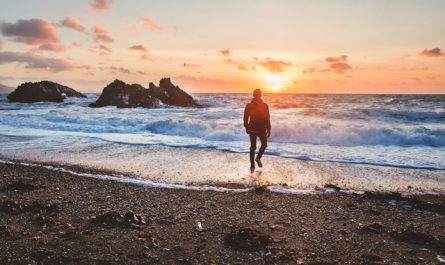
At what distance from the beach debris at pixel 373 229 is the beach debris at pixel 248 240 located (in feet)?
4.52

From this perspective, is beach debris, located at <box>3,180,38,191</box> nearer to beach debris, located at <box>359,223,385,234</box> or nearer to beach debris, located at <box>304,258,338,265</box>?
beach debris, located at <box>304,258,338,265</box>

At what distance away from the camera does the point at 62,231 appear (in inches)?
198

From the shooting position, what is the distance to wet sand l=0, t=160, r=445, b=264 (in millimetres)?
4371

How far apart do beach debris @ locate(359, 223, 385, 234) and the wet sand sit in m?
0.01

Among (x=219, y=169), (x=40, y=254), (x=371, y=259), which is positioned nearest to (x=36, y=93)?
(x=219, y=169)

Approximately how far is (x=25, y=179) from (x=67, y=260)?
4642 mm

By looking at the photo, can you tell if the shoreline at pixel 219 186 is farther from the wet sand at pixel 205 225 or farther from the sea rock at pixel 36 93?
the sea rock at pixel 36 93

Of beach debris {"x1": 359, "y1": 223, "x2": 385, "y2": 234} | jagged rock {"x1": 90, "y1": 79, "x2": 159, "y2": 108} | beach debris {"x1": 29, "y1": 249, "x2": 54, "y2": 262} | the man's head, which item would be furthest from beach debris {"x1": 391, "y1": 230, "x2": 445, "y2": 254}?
jagged rock {"x1": 90, "y1": 79, "x2": 159, "y2": 108}

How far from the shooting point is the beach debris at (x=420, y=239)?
4.74m

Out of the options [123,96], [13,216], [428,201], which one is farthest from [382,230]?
[123,96]

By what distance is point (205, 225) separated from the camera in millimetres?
5391

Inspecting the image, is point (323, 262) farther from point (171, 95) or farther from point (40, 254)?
point (171, 95)

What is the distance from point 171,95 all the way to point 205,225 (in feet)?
144

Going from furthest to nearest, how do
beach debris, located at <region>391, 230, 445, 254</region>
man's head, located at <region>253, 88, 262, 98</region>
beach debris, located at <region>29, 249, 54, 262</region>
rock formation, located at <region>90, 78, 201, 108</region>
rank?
rock formation, located at <region>90, 78, 201, 108</region>, man's head, located at <region>253, 88, 262, 98</region>, beach debris, located at <region>391, 230, 445, 254</region>, beach debris, located at <region>29, 249, 54, 262</region>
